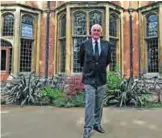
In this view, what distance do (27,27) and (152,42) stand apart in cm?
737

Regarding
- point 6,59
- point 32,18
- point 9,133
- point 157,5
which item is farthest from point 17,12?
point 9,133

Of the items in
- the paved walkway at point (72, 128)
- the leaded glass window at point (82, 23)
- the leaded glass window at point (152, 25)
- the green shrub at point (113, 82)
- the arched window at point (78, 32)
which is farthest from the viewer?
the leaded glass window at point (152, 25)

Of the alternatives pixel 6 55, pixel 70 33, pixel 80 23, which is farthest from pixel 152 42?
pixel 6 55

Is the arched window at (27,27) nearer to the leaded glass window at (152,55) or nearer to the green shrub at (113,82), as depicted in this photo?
the leaded glass window at (152,55)

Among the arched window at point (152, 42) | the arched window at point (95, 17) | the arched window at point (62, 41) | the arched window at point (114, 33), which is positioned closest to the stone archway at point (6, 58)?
the arched window at point (62, 41)

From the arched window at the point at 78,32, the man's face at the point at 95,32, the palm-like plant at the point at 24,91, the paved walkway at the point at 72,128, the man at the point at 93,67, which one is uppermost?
the arched window at the point at 78,32

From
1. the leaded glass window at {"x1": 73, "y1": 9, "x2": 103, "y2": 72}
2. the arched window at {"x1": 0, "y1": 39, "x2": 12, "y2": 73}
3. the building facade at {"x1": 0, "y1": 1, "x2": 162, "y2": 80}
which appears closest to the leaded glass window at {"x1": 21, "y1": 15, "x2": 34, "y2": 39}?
the building facade at {"x1": 0, "y1": 1, "x2": 162, "y2": 80}

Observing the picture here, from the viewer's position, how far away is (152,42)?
1797 centimetres

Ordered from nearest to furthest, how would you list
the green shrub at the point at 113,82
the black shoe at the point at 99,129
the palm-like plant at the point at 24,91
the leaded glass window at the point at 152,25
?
1. the black shoe at the point at 99,129
2. the green shrub at the point at 113,82
3. the palm-like plant at the point at 24,91
4. the leaded glass window at the point at 152,25

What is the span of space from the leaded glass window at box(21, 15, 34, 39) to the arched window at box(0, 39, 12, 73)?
109cm

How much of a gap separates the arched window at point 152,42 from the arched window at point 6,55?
26.0 ft

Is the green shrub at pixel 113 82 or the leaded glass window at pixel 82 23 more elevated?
the leaded glass window at pixel 82 23

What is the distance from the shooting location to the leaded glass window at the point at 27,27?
19.1 meters

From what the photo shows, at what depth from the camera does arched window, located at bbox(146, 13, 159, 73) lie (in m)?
17.7
